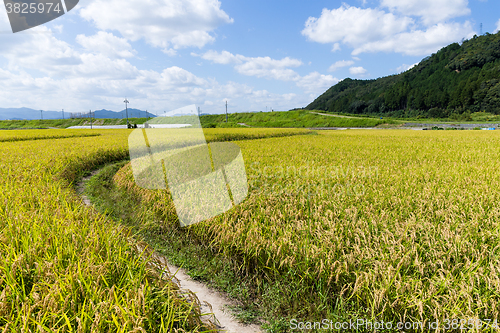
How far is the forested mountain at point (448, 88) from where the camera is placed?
2864 inches

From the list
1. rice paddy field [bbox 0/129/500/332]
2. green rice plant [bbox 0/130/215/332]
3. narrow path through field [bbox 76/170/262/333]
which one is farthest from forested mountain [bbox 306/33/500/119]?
green rice plant [bbox 0/130/215/332]

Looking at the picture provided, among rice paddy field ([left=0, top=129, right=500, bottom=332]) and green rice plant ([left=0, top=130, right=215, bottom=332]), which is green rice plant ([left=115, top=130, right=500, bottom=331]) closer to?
rice paddy field ([left=0, top=129, right=500, bottom=332])

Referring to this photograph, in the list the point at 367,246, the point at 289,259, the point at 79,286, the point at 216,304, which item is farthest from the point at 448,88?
the point at 79,286

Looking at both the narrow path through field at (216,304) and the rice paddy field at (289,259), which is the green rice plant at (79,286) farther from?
the narrow path through field at (216,304)

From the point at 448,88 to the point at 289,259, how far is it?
110730mm

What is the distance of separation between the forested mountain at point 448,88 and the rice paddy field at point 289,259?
7926 centimetres

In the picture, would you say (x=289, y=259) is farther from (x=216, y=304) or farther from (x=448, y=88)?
(x=448, y=88)

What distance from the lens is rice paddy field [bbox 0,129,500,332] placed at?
6.89ft

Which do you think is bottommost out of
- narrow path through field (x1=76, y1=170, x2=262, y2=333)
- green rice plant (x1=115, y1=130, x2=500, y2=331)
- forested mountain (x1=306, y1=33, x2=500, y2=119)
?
narrow path through field (x1=76, y1=170, x2=262, y2=333)

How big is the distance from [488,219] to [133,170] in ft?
29.9

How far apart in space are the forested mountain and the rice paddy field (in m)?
79.3

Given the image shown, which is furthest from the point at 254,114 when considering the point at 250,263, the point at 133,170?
the point at 250,263

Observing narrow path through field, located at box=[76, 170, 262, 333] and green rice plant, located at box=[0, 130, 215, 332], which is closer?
green rice plant, located at box=[0, 130, 215, 332]

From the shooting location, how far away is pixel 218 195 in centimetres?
529
